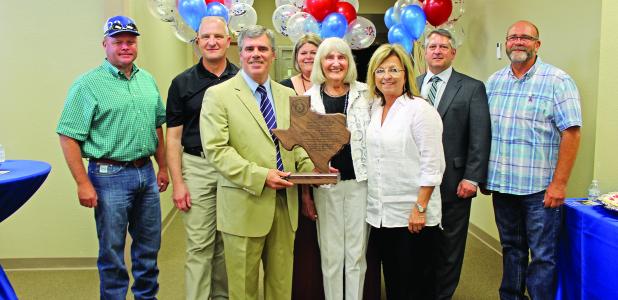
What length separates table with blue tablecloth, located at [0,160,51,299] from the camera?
6.00 ft

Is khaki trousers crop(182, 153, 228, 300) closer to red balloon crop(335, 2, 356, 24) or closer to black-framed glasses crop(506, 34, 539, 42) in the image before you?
black-framed glasses crop(506, 34, 539, 42)

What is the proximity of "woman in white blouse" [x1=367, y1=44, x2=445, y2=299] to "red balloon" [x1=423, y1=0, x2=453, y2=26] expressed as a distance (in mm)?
1751

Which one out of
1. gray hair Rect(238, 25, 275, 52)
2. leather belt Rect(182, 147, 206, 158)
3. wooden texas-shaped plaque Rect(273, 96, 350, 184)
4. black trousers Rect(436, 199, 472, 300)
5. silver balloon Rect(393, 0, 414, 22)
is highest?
silver balloon Rect(393, 0, 414, 22)

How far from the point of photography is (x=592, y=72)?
2.49m

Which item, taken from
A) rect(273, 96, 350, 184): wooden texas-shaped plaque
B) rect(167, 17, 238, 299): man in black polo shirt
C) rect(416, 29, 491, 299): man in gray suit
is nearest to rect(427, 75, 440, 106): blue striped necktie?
rect(416, 29, 491, 299): man in gray suit

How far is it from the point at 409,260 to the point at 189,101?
130 cm

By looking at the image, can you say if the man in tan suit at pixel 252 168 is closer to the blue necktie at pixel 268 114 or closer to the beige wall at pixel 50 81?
the blue necktie at pixel 268 114

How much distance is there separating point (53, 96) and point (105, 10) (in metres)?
0.67

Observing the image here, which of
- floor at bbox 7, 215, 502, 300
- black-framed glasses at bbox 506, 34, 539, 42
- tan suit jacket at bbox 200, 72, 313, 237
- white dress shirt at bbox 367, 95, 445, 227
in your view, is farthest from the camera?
floor at bbox 7, 215, 502, 300

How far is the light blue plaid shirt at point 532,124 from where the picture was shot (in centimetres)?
220

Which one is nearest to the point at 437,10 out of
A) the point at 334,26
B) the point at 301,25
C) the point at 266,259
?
the point at 334,26

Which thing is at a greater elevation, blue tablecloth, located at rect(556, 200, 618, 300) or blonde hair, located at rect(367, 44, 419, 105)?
blonde hair, located at rect(367, 44, 419, 105)

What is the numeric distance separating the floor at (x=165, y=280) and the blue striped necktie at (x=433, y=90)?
120 centimetres

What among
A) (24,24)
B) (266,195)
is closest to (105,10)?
(24,24)
